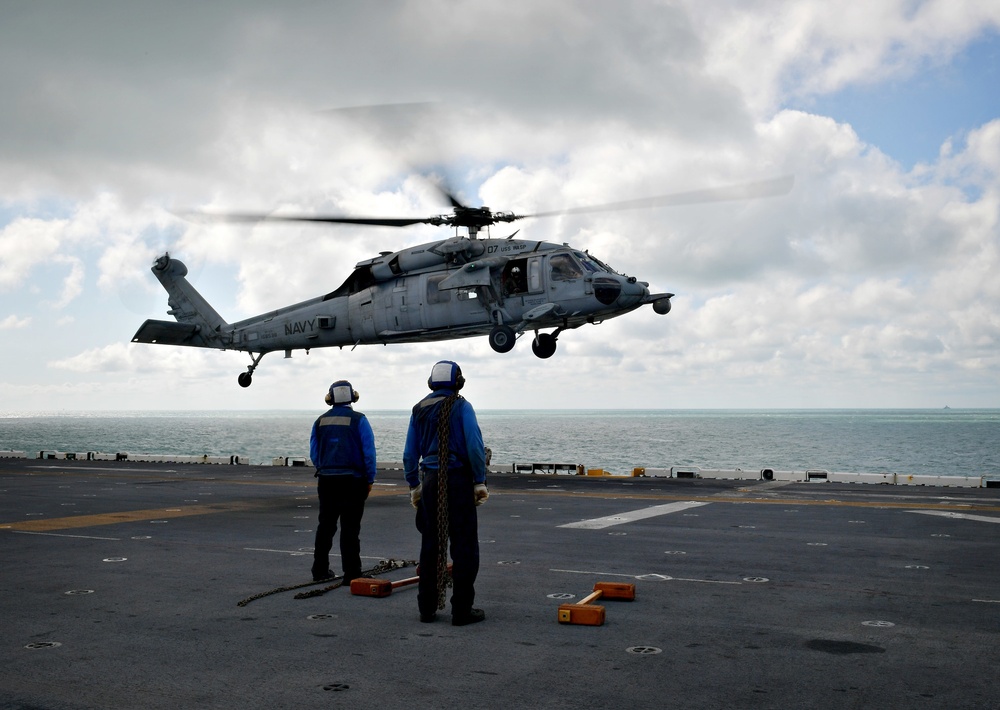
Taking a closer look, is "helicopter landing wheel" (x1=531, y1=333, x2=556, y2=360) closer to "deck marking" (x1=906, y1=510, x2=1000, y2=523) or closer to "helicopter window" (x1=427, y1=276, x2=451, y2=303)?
"helicopter window" (x1=427, y1=276, x2=451, y2=303)

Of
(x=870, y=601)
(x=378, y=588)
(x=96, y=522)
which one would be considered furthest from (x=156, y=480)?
(x=870, y=601)

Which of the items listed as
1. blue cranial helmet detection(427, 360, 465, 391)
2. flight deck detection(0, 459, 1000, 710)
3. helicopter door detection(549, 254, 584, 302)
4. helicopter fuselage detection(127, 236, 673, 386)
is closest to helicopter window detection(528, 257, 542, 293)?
helicopter fuselage detection(127, 236, 673, 386)

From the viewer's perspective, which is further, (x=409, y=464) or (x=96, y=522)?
Result: (x=96, y=522)

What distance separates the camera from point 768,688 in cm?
529

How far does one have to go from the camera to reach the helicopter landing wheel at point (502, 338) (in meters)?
26.9

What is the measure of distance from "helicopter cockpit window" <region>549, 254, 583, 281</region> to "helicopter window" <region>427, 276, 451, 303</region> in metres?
3.78

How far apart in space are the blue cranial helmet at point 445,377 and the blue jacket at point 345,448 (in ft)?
5.20

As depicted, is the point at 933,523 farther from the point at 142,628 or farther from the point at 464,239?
the point at 464,239

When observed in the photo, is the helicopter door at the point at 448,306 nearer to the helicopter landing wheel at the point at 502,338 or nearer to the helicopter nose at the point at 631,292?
the helicopter landing wheel at the point at 502,338

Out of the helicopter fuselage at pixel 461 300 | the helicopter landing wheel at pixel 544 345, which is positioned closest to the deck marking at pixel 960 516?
the helicopter fuselage at pixel 461 300

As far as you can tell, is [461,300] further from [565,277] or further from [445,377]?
[445,377]

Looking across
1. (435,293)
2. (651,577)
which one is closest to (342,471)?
(651,577)

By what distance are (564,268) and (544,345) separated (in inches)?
150

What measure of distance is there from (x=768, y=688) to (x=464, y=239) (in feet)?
76.4
